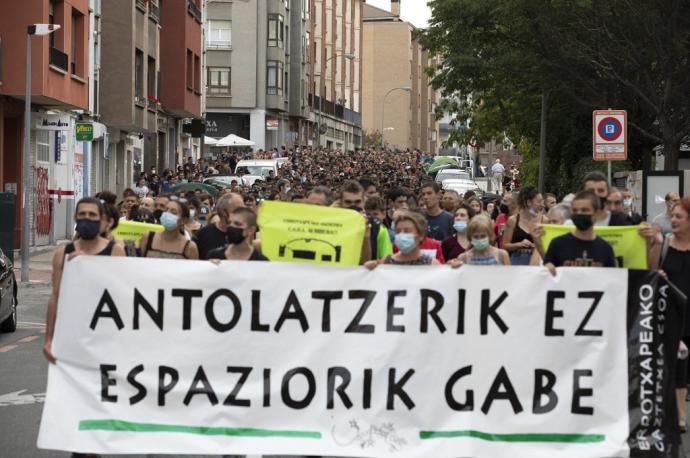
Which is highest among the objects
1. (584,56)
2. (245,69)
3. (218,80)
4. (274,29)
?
(274,29)

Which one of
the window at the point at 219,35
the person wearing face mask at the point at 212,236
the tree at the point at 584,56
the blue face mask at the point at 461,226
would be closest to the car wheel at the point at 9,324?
the person wearing face mask at the point at 212,236

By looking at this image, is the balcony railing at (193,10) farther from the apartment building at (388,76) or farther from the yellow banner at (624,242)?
the apartment building at (388,76)

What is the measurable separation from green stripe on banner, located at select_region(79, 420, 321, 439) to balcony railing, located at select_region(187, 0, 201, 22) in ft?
155

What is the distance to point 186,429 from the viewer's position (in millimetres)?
8336

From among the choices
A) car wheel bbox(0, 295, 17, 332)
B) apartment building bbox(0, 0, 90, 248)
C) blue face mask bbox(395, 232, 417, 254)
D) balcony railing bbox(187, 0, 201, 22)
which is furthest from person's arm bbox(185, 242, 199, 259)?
balcony railing bbox(187, 0, 201, 22)

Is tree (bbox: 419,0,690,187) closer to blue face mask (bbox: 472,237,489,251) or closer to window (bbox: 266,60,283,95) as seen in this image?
blue face mask (bbox: 472,237,489,251)

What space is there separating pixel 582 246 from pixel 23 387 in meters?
5.88

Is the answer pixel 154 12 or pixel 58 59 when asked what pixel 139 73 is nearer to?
pixel 154 12

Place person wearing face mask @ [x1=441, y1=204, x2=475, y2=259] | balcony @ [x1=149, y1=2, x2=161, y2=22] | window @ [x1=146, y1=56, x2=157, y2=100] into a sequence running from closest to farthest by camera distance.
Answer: person wearing face mask @ [x1=441, y1=204, x2=475, y2=259], balcony @ [x1=149, y1=2, x2=161, y2=22], window @ [x1=146, y1=56, x2=157, y2=100]

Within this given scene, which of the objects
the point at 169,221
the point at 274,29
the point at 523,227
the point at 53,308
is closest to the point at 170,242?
the point at 169,221

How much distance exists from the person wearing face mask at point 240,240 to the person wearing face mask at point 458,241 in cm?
340

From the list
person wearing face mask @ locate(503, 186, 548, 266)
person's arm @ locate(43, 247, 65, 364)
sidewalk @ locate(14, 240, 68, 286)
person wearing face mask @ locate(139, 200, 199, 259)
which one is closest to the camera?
person's arm @ locate(43, 247, 65, 364)

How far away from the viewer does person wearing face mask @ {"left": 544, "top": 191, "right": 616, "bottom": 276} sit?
9234 mm

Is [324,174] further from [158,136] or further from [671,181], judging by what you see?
[671,181]
